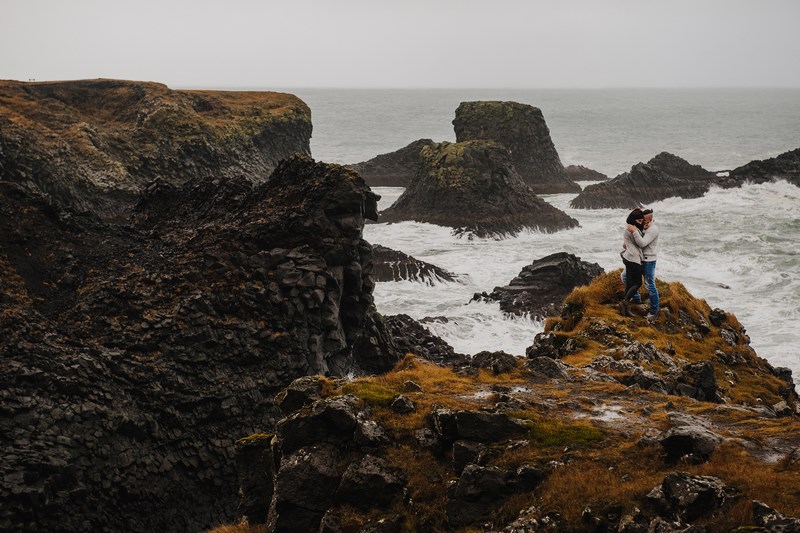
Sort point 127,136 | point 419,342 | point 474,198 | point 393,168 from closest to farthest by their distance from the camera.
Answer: point 419,342, point 127,136, point 474,198, point 393,168

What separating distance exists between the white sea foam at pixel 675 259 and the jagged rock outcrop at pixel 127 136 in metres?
13.8

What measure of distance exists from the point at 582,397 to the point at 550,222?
49.0 metres

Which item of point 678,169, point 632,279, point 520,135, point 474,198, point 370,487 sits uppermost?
point 520,135

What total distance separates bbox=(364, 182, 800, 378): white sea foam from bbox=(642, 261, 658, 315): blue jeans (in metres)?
11.5

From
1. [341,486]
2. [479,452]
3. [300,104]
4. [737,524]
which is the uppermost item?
[300,104]

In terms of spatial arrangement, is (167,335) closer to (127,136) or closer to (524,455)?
(524,455)

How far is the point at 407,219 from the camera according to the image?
207 ft

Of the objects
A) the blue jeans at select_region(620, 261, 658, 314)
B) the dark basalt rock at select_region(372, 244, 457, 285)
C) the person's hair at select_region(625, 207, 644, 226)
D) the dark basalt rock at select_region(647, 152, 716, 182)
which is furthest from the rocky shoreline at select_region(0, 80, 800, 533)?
the dark basalt rock at select_region(647, 152, 716, 182)

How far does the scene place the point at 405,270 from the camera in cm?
4472

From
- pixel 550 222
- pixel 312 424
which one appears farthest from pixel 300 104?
pixel 312 424

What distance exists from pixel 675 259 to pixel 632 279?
1251 inches

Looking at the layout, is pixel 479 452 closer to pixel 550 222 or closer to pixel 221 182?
pixel 221 182

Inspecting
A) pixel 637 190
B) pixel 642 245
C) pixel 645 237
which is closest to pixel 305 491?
pixel 642 245

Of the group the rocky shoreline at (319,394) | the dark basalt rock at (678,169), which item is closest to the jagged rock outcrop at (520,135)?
the dark basalt rock at (678,169)
